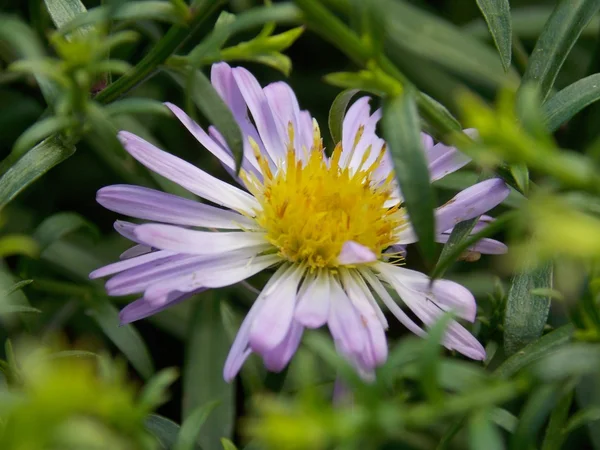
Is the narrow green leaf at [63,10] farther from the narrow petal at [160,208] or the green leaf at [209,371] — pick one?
the green leaf at [209,371]

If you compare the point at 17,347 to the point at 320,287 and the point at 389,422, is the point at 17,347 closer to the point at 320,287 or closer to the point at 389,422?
the point at 320,287

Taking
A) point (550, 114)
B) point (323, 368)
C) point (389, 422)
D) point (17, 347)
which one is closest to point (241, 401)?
point (323, 368)

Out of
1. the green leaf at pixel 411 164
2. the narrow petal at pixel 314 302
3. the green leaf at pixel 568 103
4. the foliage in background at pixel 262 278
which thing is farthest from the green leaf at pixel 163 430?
the green leaf at pixel 568 103

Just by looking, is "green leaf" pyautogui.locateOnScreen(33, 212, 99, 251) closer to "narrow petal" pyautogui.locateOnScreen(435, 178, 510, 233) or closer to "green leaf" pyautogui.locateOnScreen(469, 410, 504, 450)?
"narrow petal" pyautogui.locateOnScreen(435, 178, 510, 233)

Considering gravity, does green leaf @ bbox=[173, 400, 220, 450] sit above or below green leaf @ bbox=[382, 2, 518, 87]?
above

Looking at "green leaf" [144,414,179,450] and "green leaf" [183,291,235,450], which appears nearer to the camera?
"green leaf" [144,414,179,450]

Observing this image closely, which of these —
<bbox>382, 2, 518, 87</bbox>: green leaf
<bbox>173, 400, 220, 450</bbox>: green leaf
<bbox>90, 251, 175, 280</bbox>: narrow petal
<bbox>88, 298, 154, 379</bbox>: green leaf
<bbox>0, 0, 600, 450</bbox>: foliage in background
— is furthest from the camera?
<bbox>382, 2, 518, 87</bbox>: green leaf

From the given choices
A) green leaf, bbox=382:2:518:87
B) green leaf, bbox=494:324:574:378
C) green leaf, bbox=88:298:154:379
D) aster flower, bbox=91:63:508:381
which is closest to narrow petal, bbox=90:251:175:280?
aster flower, bbox=91:63:508:381
